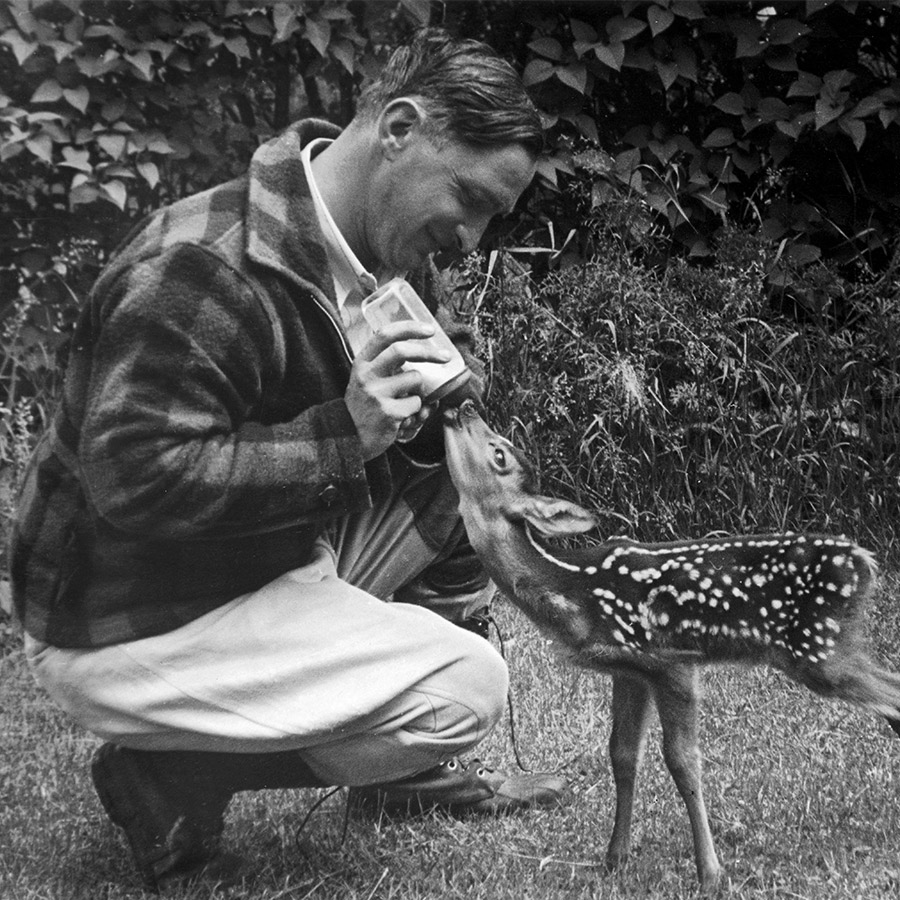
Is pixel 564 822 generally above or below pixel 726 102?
below

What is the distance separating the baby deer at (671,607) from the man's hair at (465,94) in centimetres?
56

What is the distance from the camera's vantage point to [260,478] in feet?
8.02

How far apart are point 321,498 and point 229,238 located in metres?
0.50

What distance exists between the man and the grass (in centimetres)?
18

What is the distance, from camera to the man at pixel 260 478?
241cm

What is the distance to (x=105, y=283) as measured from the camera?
2461 mm

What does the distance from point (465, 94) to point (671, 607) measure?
1035 mm

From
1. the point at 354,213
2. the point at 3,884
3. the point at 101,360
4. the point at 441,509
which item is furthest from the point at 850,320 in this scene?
the point at 3,884

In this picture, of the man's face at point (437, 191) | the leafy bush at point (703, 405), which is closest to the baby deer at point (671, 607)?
the man's face at point (437, 191)

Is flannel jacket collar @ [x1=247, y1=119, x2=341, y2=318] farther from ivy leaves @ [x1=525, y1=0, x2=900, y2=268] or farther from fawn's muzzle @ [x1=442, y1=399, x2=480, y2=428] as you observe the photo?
ivy leaves @ [x1=525, y1=0, x2=900, y2=268]

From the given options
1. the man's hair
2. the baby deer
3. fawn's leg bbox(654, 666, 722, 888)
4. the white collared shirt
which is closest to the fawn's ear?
the baby deer

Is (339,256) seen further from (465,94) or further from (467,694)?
(467,694)

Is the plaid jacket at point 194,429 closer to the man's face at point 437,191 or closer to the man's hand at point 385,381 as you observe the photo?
the man's hand at point 385,381

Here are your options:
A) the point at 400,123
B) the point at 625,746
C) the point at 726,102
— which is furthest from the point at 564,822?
the point at 726,102
